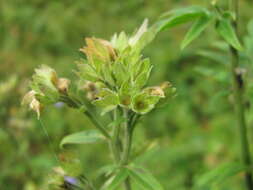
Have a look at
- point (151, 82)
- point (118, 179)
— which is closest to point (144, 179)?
point (118, 179)

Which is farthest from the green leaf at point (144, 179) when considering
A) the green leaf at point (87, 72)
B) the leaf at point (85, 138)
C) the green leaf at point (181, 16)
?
the green leaf at point (181, 16)

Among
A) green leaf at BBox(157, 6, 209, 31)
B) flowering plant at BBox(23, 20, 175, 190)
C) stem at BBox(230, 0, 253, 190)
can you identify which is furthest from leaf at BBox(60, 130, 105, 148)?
stem at BBox(230, 0, 253, 190)

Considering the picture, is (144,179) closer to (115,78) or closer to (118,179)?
(118,179)

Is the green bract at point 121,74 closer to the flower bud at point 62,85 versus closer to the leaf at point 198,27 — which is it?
the flower bud at point 62,85

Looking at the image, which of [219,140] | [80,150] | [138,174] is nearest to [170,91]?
[138,174]

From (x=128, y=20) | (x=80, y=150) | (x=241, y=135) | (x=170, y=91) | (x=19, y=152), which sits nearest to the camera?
(x=170, y=91)

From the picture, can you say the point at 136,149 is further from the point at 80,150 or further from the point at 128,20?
the point at 128,20

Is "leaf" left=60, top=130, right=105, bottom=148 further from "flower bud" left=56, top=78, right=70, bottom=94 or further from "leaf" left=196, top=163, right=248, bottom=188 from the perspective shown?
"leaf" left=196, top=163, right=248, bottom=188

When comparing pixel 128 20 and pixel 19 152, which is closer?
pixel 19 152
